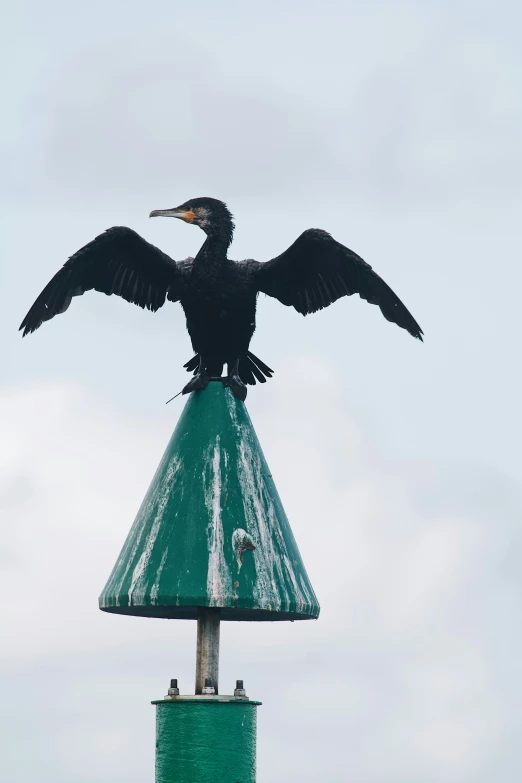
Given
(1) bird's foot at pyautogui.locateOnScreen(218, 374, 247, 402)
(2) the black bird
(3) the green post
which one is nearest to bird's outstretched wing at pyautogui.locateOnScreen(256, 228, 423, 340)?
(2) the black bird

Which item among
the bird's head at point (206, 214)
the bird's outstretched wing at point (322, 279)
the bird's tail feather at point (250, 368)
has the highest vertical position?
the bird's head at point (206, 214)

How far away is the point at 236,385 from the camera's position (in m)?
9.81

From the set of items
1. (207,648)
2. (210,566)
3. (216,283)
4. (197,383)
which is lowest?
(207,648)

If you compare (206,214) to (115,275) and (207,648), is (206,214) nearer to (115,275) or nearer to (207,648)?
(115,275)

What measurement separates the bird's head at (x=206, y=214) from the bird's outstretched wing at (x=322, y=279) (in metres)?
0.50

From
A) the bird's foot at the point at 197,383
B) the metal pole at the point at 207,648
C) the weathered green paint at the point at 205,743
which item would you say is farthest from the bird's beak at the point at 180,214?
the weathered green paint at the point at 205,743

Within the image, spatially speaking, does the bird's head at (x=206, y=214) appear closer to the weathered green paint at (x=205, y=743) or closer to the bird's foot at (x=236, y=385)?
the bird's foot at (x=236, y=385)

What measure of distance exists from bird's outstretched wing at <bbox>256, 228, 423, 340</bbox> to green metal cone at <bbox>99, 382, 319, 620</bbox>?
4.93ft

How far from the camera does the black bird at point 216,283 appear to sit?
33.4 ft

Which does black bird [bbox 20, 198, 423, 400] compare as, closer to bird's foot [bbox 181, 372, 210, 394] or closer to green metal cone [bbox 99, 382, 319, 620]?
bird's foot [bbox 181, 372, 210, 394]

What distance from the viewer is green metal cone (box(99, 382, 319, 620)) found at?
8.57 metres

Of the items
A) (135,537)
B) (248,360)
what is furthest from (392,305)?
(135,537)

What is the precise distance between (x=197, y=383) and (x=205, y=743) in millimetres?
2796

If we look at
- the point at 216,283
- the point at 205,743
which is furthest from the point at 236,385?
the point at 205,743
